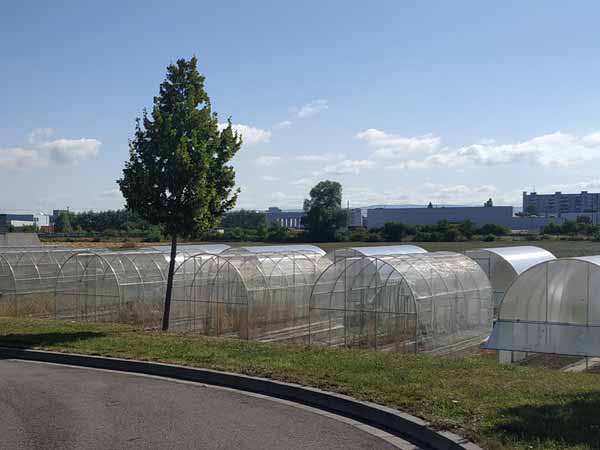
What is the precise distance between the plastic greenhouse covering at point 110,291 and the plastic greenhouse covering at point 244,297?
954 millimetres

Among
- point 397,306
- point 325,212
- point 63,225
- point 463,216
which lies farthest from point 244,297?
point 63,225

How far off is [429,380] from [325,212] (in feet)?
225

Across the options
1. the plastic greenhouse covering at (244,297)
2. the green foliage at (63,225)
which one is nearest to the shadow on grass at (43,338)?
the plastic greenhouse covering at (244,297)

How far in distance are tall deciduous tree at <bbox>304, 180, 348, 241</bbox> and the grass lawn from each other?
60.8m

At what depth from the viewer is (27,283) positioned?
93.1 feet

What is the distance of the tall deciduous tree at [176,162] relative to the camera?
60.0 feet

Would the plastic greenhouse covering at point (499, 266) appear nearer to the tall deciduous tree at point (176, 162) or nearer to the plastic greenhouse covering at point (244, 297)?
the plastic greenhouse covering at point (244, 297)

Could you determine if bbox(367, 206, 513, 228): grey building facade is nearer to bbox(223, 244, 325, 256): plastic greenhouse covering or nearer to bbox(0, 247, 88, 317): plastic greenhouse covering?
bbox(223, 244, 325, 256): plastic greenhouse covering

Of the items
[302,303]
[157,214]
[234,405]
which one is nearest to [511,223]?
[302,303]

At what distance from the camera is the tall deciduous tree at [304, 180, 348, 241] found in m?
77.8

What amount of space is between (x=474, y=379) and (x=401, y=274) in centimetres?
1121

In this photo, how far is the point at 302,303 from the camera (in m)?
26.8

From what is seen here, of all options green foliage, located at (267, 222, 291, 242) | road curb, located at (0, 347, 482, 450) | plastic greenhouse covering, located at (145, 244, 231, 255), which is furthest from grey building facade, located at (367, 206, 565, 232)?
road curb, located at (0, 347, 482, 450)

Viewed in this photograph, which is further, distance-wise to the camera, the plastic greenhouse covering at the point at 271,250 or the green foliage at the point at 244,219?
the green foliage at the point at 244,219
